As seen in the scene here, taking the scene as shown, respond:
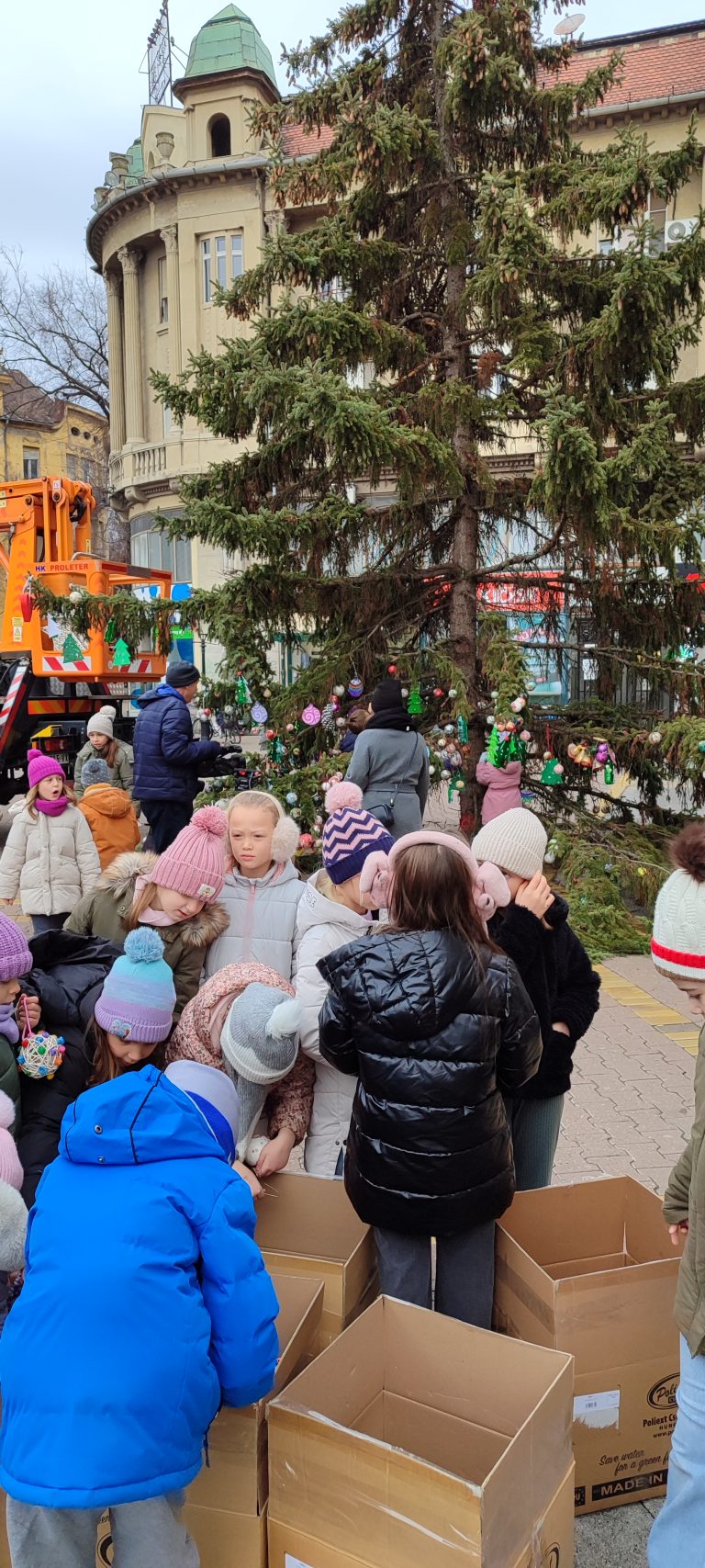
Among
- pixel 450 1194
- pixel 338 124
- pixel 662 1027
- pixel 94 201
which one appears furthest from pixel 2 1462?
pixel 94 201

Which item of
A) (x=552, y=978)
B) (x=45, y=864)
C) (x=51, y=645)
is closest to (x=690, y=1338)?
(x=552, y=978)

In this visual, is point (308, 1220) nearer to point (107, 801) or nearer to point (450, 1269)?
point (450, 1269)

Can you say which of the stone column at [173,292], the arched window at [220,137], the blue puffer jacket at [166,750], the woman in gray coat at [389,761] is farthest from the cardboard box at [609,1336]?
the arched window at [220,137]

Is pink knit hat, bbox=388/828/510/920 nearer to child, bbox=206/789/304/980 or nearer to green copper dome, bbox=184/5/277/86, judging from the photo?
child, bbox=206/789/304/980

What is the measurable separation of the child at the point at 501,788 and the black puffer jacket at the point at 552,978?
5.03 meters

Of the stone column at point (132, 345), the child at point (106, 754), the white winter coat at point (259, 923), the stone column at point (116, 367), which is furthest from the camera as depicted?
the stone column at point (116, 367)

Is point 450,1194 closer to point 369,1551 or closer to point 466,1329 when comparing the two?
point 466,1329

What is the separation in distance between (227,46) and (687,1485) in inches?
1280

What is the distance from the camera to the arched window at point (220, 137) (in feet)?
90.7

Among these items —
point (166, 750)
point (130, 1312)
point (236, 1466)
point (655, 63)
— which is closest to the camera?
point (130, 1312)

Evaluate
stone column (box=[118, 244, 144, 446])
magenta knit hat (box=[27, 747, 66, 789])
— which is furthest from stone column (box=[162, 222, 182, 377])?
magenta knit hat (box=[27, 747, 66, 789])

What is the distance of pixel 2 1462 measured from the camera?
1905 millimetres

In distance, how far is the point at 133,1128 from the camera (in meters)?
1.96

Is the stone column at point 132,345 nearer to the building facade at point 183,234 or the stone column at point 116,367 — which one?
the building facade at point 183,234
